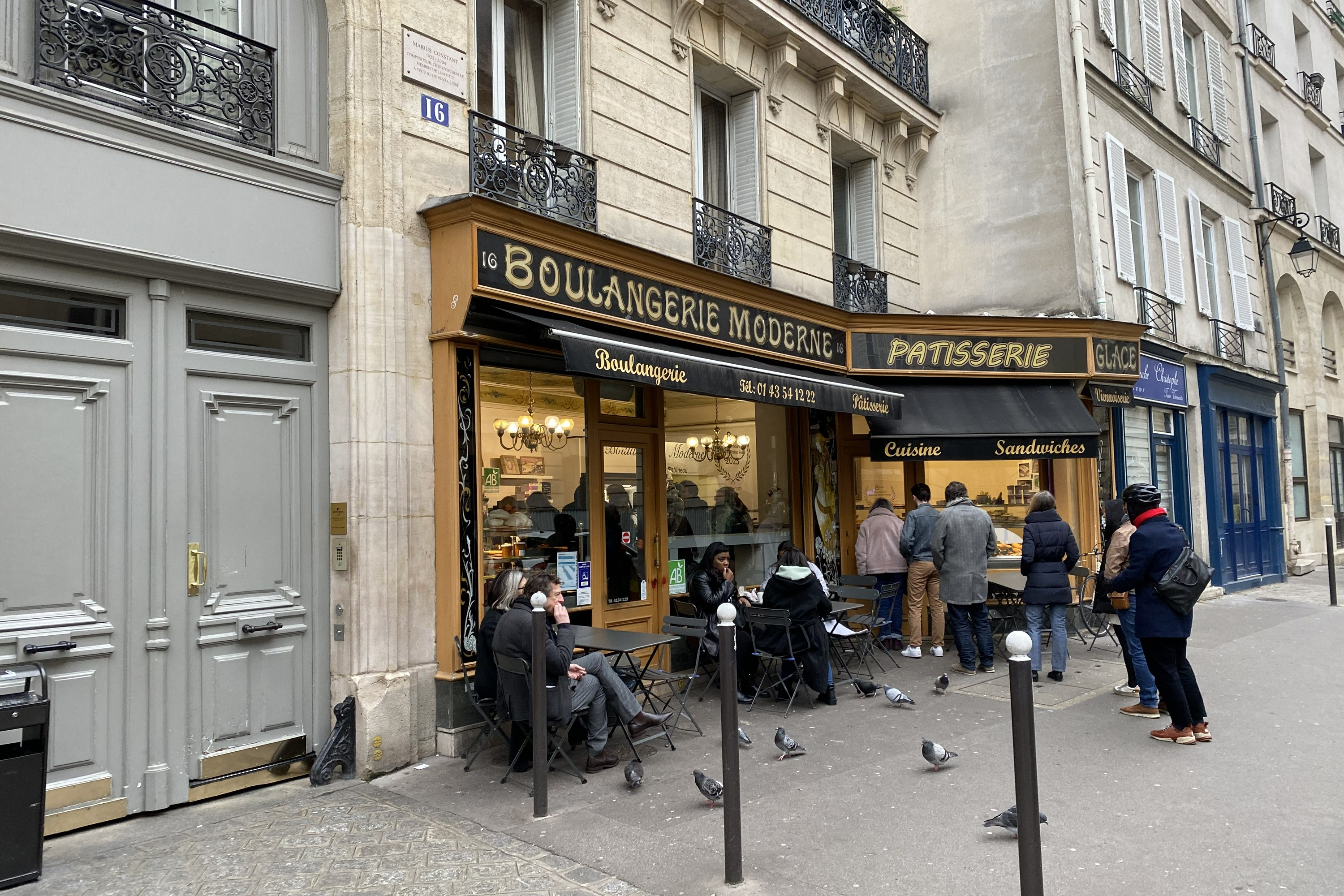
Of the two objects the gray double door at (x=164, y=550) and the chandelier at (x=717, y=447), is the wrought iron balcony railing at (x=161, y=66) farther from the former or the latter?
the chandelier at (x=717, y=447)

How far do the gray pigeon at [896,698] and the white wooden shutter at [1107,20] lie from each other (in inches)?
418

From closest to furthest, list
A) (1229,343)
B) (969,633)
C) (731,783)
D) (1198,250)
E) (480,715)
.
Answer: (731,783) → (480,715) → (969,633) → (1198,250) → (1229,343)

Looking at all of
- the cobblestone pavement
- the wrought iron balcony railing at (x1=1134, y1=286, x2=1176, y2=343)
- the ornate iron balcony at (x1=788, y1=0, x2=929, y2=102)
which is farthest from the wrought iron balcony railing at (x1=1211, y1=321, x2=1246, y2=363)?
the cobblestone pavement

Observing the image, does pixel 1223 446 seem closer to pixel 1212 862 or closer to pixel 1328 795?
pixel 1328 795

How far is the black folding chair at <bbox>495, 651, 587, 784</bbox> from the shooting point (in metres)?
5.11

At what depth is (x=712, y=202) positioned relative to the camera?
9.46m

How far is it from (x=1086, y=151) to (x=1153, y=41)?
3.99 m

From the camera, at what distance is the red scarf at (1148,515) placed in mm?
6164

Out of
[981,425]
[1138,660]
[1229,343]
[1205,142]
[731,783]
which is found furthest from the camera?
[1205,142]

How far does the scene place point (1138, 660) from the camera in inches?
271

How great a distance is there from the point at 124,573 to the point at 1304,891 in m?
5.82

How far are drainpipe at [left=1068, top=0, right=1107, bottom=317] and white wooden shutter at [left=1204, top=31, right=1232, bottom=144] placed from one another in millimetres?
5771

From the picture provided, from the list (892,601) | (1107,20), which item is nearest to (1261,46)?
(1107,20)

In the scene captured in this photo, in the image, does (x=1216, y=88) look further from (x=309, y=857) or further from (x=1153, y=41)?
(x=309, y=857)
